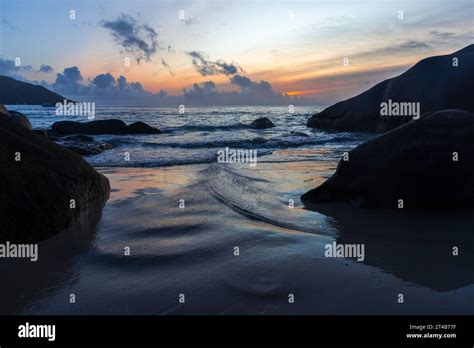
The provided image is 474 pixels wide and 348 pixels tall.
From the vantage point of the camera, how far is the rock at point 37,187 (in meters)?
4.12

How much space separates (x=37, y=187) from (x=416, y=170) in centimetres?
513

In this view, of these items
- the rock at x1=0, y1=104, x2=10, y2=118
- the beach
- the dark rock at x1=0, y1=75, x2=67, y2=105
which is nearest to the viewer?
the beach

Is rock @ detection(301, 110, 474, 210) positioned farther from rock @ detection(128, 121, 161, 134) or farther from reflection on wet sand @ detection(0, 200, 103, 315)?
rock @ detection(128, 121, 161, 134)

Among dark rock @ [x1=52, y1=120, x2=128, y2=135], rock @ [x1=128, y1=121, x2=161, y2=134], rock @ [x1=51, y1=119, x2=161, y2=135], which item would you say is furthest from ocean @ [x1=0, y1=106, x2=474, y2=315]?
dark rock @ [x1=52, y1=120, x2=128, y2=135]

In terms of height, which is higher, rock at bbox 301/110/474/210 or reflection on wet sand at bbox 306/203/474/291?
rock at bbox 301/110/474/210

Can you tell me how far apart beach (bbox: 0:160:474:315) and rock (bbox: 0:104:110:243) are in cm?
23

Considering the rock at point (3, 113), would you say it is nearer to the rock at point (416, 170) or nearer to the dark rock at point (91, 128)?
the rock at point (416, 170)

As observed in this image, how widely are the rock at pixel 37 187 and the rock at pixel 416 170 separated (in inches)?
135

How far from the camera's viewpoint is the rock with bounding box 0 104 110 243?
13.5 ft

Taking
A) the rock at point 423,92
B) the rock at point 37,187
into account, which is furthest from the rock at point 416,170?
the rock at point 423,92

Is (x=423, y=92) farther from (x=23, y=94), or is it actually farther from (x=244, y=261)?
(x=23, y=94)

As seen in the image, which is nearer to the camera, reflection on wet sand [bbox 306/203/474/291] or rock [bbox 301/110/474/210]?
reflection on wet sand [bbox 306/203/474/291]

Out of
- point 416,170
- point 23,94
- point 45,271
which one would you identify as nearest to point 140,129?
point 416,170
